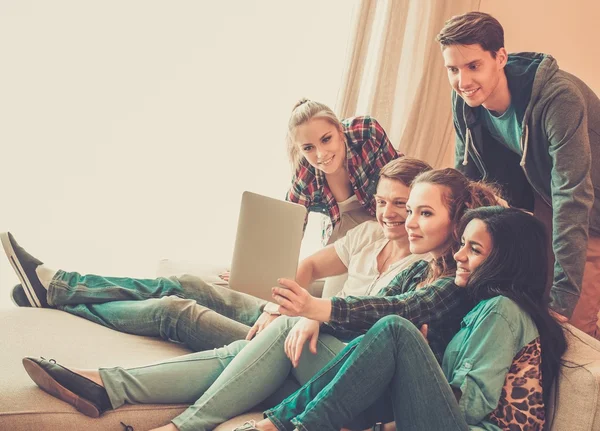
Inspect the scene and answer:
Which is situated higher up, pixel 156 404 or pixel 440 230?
pixel 440 230

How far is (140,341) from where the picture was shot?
7.37 ft

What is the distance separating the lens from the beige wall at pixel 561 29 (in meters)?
3.59

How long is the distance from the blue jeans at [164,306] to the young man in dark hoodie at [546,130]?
0.88 m

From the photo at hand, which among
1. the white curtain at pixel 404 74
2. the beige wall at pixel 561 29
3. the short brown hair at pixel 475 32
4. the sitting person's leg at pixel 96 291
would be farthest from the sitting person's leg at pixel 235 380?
the beige wall at pixel 561 29

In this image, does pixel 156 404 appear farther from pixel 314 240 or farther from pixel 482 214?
pixel 314 240

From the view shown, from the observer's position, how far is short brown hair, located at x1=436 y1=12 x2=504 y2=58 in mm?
2092

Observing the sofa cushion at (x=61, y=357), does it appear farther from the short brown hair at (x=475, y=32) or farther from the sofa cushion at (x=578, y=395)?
the short brown hair at (x=475, y=32)

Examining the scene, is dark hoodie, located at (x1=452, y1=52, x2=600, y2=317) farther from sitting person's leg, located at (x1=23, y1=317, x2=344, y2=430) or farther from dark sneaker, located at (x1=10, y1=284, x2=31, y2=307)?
dark sneaker, located at (x1=10, y1=284, x2=31, y2=307)

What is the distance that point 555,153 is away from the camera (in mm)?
2047

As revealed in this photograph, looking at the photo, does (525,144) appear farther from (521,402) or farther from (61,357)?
(61,357)

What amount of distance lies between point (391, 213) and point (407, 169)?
0.14 metres

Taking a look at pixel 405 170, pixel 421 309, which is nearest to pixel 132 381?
pixel 421 309

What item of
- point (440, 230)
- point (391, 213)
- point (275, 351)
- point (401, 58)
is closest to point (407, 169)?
point (391, 213)

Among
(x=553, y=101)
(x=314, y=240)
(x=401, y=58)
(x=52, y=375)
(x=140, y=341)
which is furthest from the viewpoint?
(x=314, y=240)
